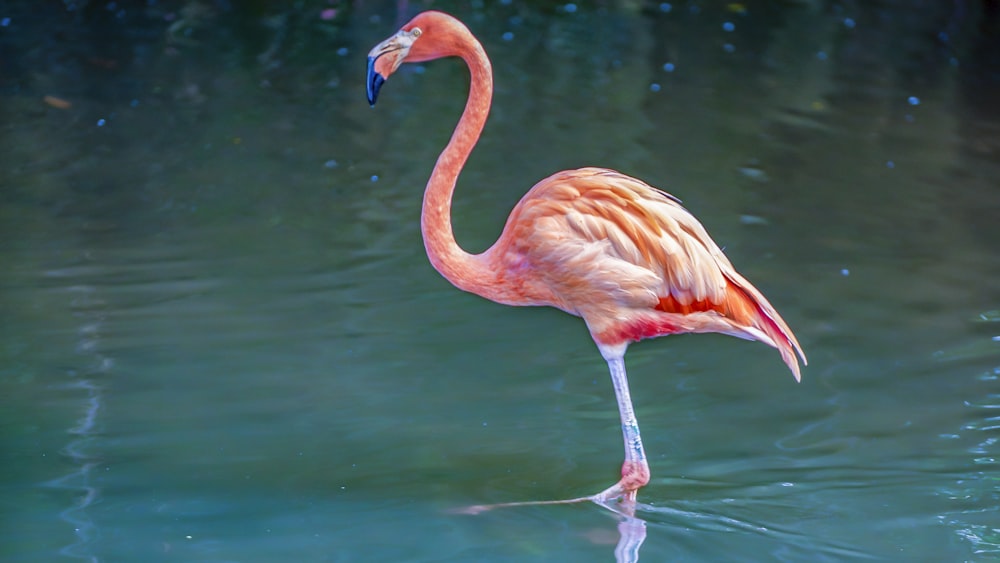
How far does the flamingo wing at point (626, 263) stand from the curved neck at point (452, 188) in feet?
0.44

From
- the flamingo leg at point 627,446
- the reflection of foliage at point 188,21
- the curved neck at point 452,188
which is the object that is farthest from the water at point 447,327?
the curved neck at point 452,188

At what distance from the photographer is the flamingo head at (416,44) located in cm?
327

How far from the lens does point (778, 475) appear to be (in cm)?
362

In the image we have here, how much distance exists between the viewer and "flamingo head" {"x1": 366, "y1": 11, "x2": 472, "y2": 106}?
3271 mm

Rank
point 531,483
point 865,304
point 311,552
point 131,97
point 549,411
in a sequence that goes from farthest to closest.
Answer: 1. point 131,97
2. point 865,304
3. point 549,411
4. point 531,483
5. point 311,552

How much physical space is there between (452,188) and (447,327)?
4.56 ft

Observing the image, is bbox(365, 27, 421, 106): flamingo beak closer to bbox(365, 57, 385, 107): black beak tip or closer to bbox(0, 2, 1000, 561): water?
bbox(365, 57, 385, 107): black beak tip

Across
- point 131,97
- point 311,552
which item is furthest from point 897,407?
point 131,97

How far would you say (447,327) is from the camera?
4656mm

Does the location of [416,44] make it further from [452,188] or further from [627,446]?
[627,446]

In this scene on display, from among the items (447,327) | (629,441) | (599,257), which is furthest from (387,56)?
(447,327)

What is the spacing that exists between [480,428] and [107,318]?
1.66 metres

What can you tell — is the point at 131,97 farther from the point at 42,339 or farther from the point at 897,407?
the point at 897,407

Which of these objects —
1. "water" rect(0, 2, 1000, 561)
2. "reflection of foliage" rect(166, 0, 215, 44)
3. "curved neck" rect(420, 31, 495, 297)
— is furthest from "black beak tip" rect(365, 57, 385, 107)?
"reflection of foliage" rect(166, 0, 215, 44)
